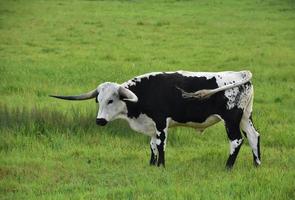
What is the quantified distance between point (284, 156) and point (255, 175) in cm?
151

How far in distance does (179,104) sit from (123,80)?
284 inches

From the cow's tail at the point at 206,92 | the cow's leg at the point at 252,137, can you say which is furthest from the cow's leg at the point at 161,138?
the cow's leg at the point at 252,137

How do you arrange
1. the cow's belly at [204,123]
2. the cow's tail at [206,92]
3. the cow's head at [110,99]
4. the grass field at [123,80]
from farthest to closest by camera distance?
the cow's belly at [204,123] < the cow's head at [110,99] < the cow's tail at [206,92] < the grass field at [123,80]

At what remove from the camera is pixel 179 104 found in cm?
833

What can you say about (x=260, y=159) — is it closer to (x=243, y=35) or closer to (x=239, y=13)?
(x=243, y=35)

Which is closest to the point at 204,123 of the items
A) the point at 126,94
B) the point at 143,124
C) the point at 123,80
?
the point at 143,124

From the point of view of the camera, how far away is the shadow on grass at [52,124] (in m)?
9.80

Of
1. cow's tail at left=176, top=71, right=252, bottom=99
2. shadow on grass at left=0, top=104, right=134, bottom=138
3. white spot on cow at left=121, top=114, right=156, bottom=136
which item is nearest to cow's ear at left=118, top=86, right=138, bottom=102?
white spot on cow at left=121, top=114, right=156, bottom=136

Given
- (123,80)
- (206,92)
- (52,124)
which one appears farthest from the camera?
(123,80)

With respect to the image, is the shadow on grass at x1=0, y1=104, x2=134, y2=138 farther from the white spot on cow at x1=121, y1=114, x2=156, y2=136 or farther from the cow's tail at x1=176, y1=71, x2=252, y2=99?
the cow's tail at x1=176, y1=71, x2=252, y2=99

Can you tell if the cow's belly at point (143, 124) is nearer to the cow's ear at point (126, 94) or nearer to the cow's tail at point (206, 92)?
the cow's ear at point (126, 94)

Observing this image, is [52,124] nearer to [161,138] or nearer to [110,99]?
[110,99]

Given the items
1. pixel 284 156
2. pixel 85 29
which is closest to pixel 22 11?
pixel 85 29

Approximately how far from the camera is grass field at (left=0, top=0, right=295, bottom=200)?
7.38 m
